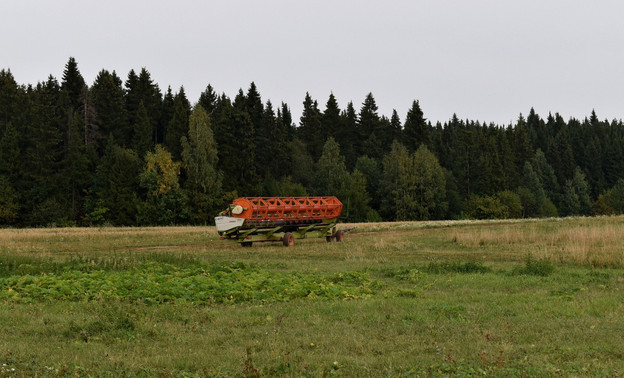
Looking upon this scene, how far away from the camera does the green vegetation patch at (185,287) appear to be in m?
12.2

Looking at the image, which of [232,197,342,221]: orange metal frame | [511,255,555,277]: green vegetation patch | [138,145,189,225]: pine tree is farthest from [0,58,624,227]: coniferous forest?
[511,255,555,277]: green vegetation patch

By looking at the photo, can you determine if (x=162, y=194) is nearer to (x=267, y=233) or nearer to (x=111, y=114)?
(x=111, y=114)

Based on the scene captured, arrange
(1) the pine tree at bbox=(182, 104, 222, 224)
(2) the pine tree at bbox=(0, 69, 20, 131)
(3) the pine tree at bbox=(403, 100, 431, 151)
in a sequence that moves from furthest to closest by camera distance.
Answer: (3) the pine tree at bbox=(403, 100, 431, 151)
(2) the pine tree at bbox=(0, 69, 20, 131)
(1) the pine tree at bbox=(182, 104, 222, 224)

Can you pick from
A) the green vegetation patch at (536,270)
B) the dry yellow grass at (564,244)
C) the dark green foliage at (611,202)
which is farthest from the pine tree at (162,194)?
the dark green foliage at (611,202)

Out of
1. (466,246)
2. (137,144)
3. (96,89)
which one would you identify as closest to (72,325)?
(466,246)

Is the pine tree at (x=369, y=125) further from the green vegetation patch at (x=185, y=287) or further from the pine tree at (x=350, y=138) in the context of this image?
the green vegetation patch at (x=185, y=287)

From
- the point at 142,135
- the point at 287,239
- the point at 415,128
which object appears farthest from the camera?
the point at 415,128

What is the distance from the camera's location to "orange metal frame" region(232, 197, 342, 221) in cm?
2916

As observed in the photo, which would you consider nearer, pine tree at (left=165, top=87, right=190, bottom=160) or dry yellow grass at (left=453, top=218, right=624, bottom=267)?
dry yellow grass at (left=453, top=218, right=624, bottom=267)

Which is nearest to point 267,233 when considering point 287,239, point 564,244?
point 287,239

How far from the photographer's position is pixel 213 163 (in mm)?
75250

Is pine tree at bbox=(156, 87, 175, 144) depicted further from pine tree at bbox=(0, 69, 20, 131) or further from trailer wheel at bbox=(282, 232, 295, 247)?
trailer wheel at bbox=(282, 232, 295, 247)

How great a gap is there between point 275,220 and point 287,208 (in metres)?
1.20

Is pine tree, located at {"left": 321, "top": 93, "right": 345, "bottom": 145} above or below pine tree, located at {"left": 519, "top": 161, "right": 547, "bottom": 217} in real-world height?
above
